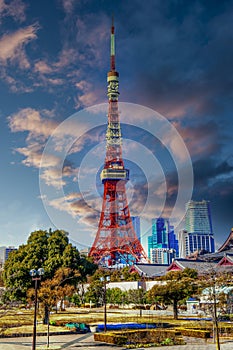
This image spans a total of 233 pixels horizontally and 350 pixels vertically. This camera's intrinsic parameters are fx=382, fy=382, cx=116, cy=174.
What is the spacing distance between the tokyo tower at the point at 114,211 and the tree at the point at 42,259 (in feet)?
118

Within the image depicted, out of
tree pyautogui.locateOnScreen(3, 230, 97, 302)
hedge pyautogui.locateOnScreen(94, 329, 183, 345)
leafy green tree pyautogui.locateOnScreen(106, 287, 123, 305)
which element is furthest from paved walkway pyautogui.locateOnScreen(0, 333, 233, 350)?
leafy green tree pyautogui.locateOnScreen(106, 287, 123, 305)

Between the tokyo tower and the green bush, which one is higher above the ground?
the tokyo tower

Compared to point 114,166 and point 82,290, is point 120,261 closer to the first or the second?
point 114,166

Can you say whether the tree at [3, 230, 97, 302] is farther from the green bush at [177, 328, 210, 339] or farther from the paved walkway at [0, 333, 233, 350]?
the green bush at [177, 328, 210, 339]

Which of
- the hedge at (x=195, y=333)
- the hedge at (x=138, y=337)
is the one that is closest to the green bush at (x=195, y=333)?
the hedge at (x=195, y=333)

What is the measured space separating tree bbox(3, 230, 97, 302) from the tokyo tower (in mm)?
35900

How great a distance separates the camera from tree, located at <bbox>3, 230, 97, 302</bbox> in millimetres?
29672

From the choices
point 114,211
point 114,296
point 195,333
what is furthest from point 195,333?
point 114,211

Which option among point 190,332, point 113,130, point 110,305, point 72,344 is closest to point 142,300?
point 110,305

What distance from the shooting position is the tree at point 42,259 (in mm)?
29672

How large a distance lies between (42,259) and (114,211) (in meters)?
40.4

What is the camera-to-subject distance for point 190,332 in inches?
840

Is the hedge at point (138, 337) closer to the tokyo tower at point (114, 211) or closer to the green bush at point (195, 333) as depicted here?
the green bush at point (195, 333)

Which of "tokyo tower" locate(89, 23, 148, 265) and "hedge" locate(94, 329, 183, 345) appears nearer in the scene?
"hedge" locate(94, 329, 183, 345)
